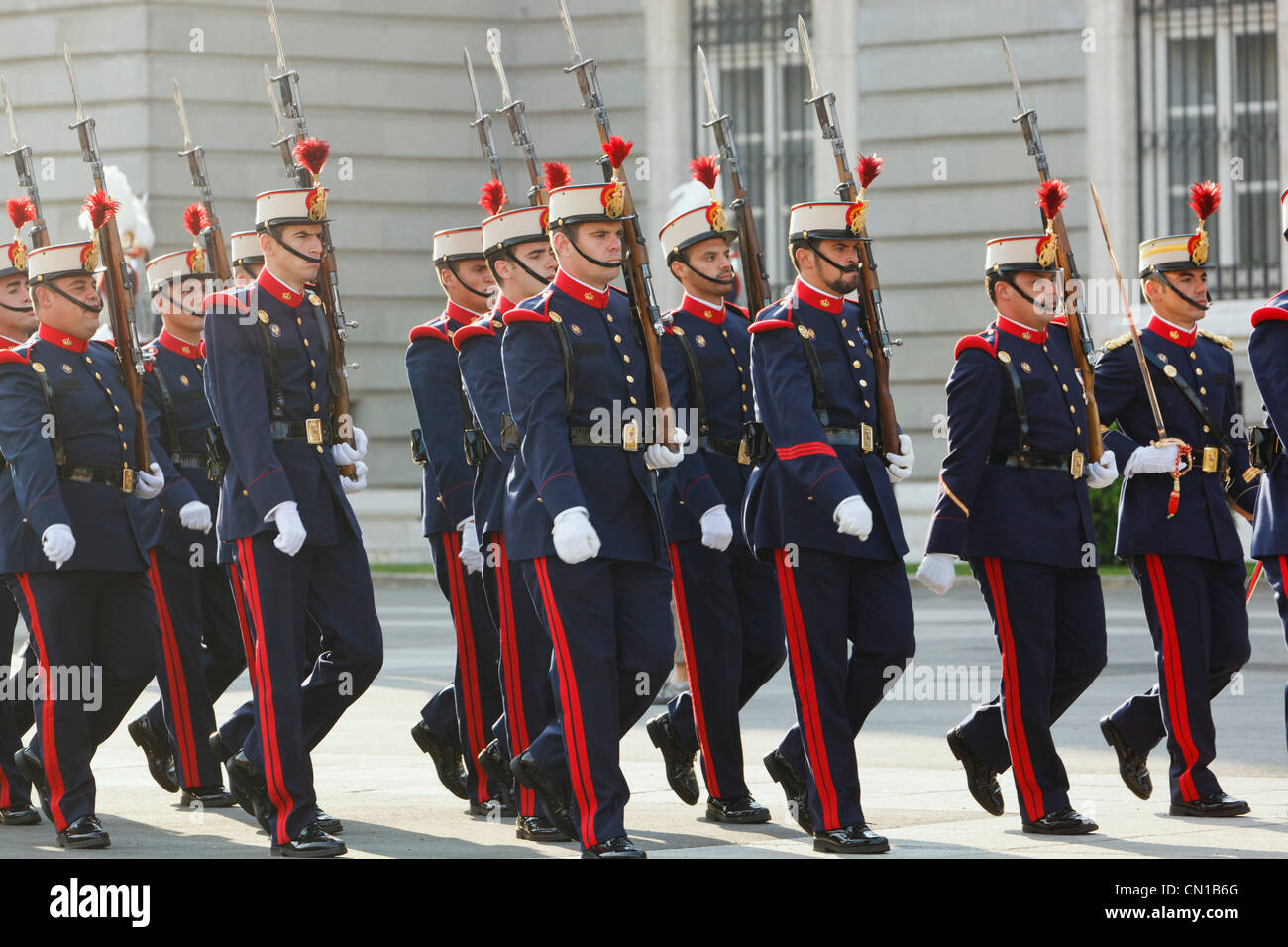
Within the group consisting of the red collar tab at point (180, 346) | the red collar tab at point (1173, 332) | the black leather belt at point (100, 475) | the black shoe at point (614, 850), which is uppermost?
the red collar tab at point (180, 346)

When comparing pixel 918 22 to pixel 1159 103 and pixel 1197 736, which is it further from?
pixel 1197 736

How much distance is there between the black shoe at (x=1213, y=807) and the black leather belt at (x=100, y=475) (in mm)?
3784

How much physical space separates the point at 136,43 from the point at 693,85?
5410 mm

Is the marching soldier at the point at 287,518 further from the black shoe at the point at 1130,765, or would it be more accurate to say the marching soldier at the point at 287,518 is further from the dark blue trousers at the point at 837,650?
the black shoe at the point at 1130,765

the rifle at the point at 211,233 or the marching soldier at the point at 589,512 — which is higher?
the rifle at the point at 211,233

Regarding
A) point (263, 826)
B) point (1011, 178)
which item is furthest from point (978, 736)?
point (1011, 178)

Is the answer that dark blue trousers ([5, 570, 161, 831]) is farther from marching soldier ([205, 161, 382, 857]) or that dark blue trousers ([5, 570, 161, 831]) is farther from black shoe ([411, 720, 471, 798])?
black shoe ([411, 720, 471, 798])

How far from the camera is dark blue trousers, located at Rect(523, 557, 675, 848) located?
6809 mm

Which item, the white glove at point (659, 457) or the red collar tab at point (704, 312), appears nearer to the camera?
the white glove at point (659, 457)

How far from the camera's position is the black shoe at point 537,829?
24.7 feet

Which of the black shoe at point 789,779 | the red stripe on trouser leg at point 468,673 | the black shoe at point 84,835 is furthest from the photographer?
the red stripe on trouser leg at point 468,673

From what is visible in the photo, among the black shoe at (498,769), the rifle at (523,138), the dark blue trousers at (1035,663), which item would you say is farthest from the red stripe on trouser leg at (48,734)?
the dark blue trousers at (1035,663)

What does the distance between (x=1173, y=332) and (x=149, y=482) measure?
3.72 meters

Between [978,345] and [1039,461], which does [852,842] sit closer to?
[1039,461]
